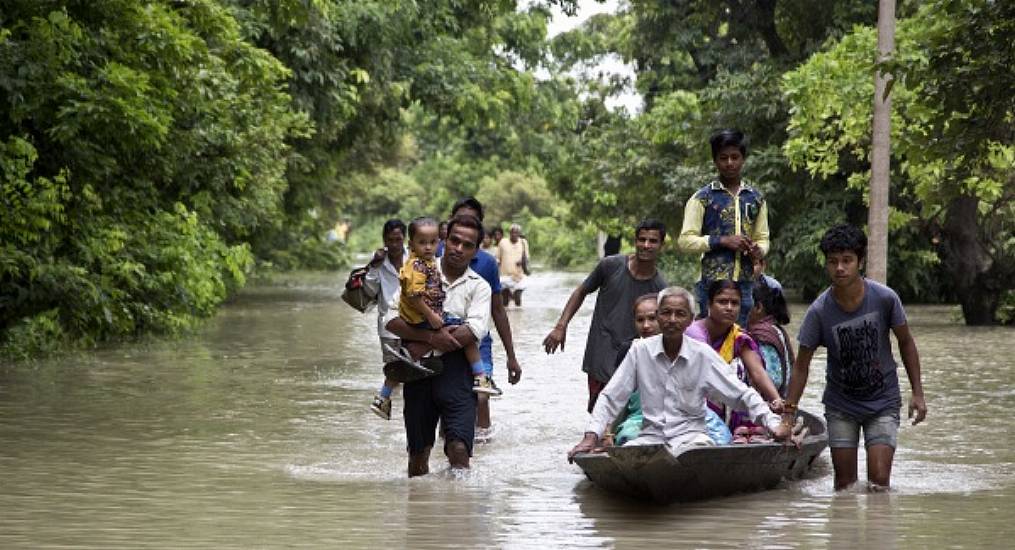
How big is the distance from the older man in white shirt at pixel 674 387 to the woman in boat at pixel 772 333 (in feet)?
4.30

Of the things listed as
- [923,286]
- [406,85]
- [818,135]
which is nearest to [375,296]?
[818,135]

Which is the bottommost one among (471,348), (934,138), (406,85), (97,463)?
(97,463)

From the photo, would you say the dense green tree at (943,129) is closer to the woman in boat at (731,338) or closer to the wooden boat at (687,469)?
the woman in boat at (731,338)

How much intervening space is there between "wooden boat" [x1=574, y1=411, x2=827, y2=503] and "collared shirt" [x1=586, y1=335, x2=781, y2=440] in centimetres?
20

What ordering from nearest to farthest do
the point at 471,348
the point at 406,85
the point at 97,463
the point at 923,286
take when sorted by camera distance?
1. the point at 471,348
2. the point at 97,463
3. the point at 406,85
4. the point at 923,286

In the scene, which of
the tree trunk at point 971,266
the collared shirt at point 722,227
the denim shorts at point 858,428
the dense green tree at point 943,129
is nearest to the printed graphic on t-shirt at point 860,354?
the denim shorts at point 858,428

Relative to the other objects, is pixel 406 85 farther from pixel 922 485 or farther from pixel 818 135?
pixel 922 485

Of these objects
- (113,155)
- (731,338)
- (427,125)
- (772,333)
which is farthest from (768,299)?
(427,125)

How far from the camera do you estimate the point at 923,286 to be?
39344 millimetres

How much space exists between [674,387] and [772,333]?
1.72 metres

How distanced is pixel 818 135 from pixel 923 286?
34.9 feet

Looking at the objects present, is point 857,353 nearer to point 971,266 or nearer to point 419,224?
point 419,224

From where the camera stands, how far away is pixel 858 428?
391 inches

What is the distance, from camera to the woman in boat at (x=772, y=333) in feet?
35.7
